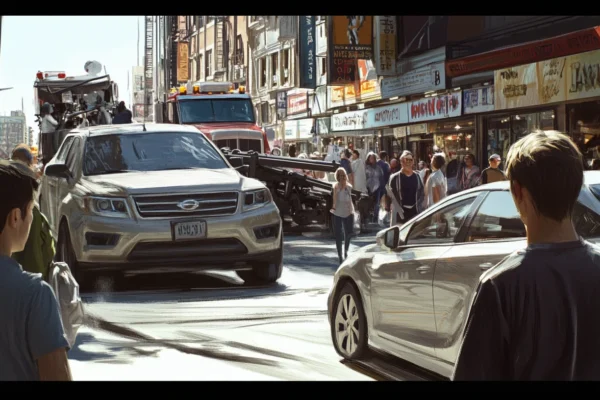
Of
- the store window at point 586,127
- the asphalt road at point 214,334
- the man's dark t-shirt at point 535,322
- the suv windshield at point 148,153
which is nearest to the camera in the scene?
the man's dark t-shirt at point 535,322

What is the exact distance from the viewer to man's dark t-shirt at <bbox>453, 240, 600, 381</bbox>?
268cm

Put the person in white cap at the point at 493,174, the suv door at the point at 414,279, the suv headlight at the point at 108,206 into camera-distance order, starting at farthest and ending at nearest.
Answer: the person in white cap at the point at 493,174
the suv headlight at the point at 108,206
the suv door at the point at 414,279

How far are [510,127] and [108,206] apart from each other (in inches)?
714

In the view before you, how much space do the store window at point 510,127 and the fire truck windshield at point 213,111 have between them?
6.28 meters

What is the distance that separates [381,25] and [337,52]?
2.56m

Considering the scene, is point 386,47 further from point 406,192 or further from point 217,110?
point 406,192

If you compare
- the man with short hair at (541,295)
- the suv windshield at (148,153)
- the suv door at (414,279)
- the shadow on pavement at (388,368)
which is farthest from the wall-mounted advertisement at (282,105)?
the man with short hair at (541,295)

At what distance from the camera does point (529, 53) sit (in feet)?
83.3

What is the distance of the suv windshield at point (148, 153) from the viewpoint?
45.8 feet

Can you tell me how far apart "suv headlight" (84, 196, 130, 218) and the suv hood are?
73 millimetres

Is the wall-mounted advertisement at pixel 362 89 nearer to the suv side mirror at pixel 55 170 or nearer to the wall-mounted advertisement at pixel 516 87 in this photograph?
the wall-mounted advertisement at pixel 516 87

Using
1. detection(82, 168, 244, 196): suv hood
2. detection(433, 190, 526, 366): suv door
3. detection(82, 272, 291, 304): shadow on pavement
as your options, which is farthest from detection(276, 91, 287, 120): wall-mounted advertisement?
detection(433, 190, 526, 366): suv door

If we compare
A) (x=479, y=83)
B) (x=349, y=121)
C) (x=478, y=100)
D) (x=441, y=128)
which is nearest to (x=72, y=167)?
(x=478, y=100)

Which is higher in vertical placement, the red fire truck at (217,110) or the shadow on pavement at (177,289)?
the red fire truck at (217,110)
